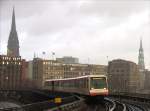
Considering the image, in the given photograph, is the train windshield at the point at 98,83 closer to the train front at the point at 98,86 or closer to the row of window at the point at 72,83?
the train front at the point at 98,86

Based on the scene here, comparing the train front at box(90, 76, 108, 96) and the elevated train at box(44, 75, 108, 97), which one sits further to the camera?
the elevated train at box(44, 75, 108, 97)

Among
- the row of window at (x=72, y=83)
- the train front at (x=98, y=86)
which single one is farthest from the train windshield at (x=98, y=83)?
the row of window at (x=72, y=83)

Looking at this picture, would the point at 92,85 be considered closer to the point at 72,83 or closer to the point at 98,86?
the point at 98,86

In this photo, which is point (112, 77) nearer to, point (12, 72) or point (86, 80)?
point (12, 72)

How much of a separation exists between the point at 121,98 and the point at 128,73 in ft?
439

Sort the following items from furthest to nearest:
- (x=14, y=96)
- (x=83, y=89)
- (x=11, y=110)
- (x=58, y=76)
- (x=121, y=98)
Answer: (x=58, y=76) → (x=14, y=96) → (x=121, y=98) → (x=83, y=89) → (x=11, y=110)

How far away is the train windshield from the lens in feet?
146

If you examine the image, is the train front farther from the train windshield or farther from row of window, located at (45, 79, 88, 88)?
row of window, located at (45, 79, 88, 88)

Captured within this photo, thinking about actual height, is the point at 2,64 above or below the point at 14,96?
above

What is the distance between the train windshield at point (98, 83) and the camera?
146 ft

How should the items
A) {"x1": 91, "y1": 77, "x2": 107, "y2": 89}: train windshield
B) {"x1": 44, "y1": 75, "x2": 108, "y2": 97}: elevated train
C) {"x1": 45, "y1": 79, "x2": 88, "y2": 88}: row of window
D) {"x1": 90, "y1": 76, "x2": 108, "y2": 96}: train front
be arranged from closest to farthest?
{"x1": 90, "y1": 76, "x2": 108, "y2": 96}: train front → {"x1": 44, "y1": 75, "x2": 108, "y2": 97}: elevated train → {"x1": 91, "y1": 77, "x2": 107, "y2": 89}: train windshield → {"x1": 45, "y1": 79, "x2": 88, "y2": 88}: row of window

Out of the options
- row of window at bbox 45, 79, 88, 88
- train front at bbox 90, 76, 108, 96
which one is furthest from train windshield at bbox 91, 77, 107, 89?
row of window at bbox 45, 79, 88, 88

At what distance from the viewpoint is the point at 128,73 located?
190625mm

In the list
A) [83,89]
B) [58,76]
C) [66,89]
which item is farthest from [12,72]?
[83,89]
